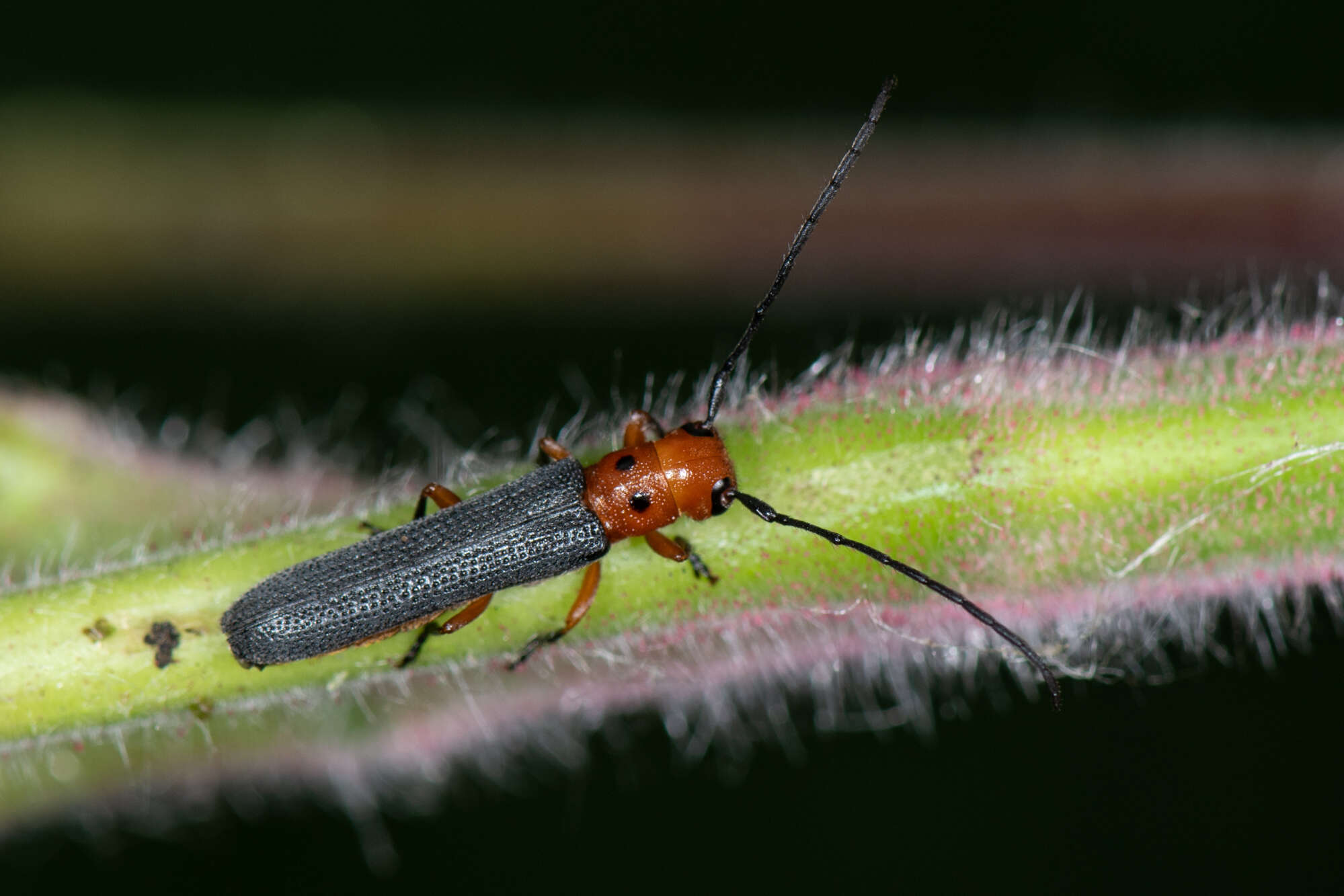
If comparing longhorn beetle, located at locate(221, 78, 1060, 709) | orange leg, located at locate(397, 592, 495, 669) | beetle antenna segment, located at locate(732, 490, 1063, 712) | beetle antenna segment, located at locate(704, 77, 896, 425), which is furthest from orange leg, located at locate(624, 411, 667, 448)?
orange leg, located at locate(397, 592, 495, 669)

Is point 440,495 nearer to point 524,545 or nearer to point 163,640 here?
point 524,545

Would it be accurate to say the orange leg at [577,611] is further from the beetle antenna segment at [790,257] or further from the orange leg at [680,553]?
the beetle antenna segment at [790,257]

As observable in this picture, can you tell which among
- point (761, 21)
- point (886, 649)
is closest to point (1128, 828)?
point (886, 649)

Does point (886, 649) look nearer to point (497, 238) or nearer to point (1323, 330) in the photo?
point (1323, 330)

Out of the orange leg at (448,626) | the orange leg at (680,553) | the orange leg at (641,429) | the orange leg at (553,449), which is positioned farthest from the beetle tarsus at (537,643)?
the orange leg at (641,429)

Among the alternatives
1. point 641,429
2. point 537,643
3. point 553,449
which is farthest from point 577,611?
point 641,429

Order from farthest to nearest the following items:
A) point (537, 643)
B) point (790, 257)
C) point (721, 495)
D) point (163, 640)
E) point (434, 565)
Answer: point (790, 257), point (434, 565), point (721, 495), point (537, 643), point (163, 640)

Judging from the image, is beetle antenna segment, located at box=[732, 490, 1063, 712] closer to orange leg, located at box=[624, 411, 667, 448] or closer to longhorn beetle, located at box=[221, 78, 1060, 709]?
longhorn beetle, located at box=[221, 78, 1060, 709]
